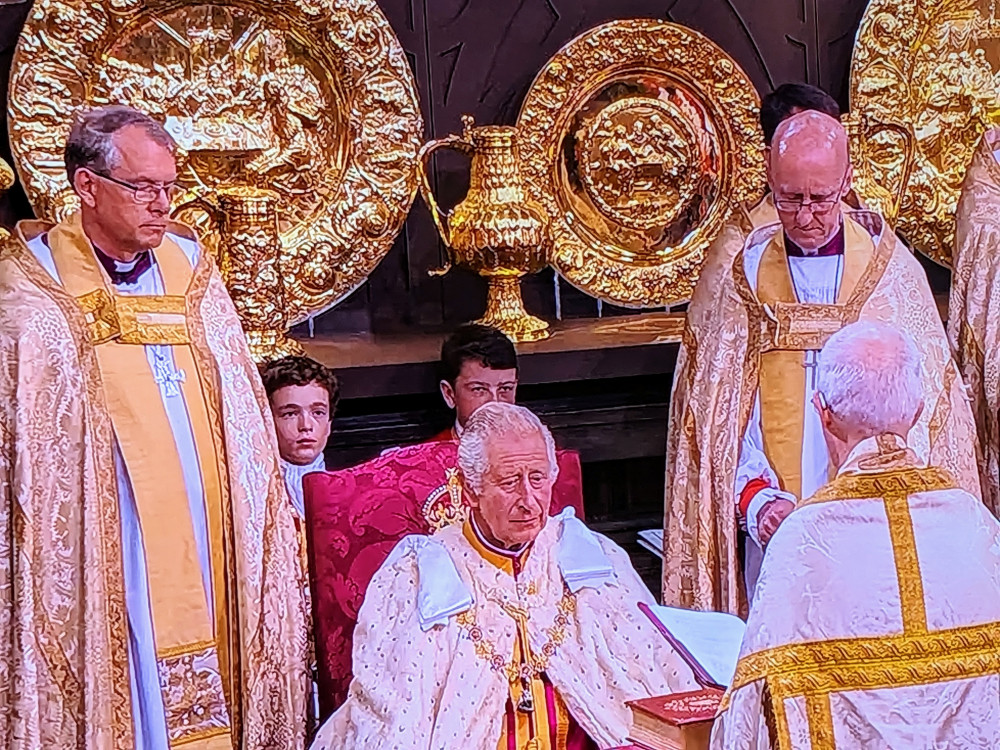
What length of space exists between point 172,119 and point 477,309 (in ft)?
3.83

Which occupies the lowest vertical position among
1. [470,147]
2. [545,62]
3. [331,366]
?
[331,366]

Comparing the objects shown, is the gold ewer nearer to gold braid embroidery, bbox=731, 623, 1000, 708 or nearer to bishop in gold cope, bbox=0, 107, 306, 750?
bishop in gold cope, bbox=0, 107, 306, 750

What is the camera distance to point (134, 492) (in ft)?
12.4

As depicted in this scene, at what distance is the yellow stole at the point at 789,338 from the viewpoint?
4.15 meters

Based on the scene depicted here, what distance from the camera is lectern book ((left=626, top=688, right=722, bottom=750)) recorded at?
2.78 meters

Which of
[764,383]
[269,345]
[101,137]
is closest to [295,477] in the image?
[269,345]

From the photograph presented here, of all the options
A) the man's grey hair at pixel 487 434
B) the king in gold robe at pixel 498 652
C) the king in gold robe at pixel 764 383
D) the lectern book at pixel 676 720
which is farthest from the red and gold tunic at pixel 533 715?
the king in gold robe at pixel 764 383

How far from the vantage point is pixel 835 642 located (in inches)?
103

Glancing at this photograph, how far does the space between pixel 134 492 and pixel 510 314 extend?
5.68 ft

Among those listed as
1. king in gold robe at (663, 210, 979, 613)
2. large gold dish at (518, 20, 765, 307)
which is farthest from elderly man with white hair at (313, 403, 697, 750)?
large gold dish at (518, 20, 765, 307)

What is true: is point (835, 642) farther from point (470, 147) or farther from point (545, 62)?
point (545, 62)

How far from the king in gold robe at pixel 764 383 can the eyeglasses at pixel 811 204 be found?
0.17 m

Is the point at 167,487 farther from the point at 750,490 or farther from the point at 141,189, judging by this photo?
the point at 750,490

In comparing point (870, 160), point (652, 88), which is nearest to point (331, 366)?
point (652, 88)
